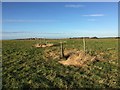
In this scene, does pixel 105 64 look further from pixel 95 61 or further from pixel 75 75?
pixel 75 75

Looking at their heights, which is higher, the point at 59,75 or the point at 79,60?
the point at 79,60

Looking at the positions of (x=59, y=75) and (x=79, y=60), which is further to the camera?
(x=79, y=60)

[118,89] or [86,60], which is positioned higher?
[86,60]

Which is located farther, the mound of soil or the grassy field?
the mound of soil

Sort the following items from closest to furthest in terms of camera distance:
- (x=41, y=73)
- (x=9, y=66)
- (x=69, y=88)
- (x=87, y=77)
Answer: (x=69, y=88)
(x=87, y=77)
(x=41, y=73)
(x=9, y=66)

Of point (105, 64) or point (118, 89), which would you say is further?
point (105, 64)

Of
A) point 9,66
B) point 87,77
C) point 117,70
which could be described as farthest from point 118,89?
point 9,66

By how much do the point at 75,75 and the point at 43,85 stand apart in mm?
3441

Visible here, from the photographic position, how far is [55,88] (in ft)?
51.9

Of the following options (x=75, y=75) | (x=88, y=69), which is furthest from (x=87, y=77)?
(x=88, y=69)

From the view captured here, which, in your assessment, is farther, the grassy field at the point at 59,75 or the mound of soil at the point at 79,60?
the mound of soil at the point at 79,60

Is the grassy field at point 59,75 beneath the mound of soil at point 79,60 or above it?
beneath

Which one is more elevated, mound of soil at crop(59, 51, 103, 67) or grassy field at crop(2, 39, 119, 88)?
mound of soil at crop(59, 51, 103, 67)

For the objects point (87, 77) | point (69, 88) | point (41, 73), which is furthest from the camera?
point (41, 73)
